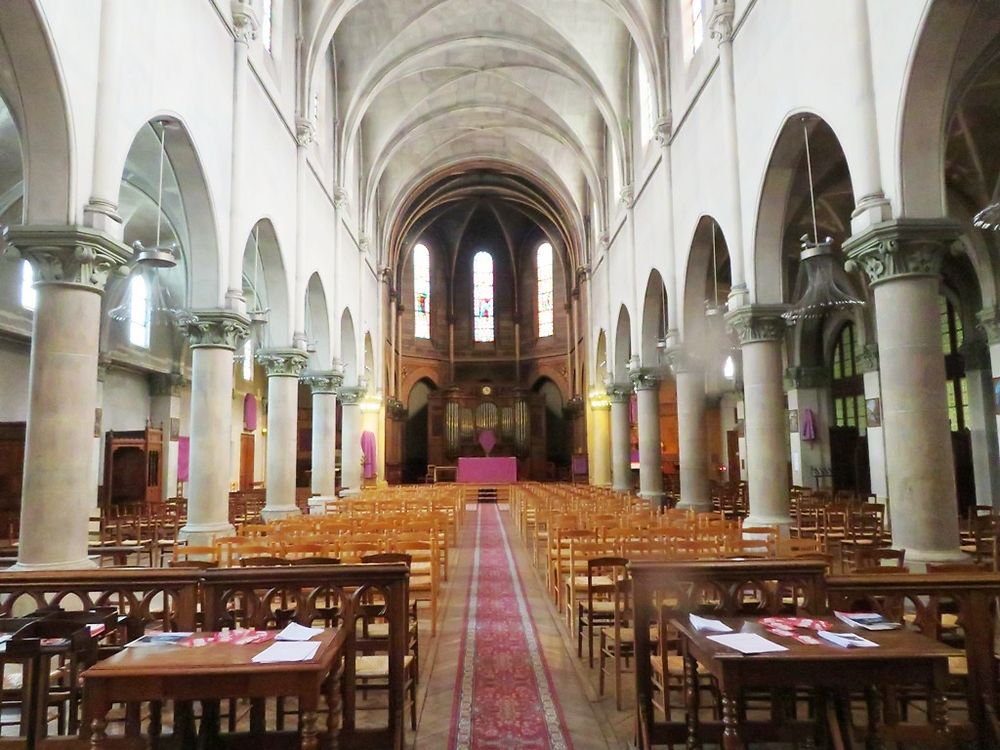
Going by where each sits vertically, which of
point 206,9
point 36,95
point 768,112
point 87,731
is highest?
point 206,9

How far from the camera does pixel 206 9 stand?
37.3 ft

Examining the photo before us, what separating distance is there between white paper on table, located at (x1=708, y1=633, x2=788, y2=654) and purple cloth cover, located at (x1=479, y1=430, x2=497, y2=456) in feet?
114

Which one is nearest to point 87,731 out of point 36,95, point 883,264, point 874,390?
point 36,95

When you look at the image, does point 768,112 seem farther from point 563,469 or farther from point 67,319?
point 563,469

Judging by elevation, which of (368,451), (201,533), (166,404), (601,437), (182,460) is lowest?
(201,533)

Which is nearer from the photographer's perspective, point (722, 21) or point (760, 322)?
point (760, 322)

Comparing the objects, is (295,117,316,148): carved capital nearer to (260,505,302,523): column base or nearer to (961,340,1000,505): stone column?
(260,505,302,523): column base

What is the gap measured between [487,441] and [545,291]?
954 cm

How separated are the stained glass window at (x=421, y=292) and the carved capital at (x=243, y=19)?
27929 mm

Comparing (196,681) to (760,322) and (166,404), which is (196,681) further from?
(166,404)

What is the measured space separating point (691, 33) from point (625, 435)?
13.1 meters

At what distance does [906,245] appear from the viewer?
7.84m

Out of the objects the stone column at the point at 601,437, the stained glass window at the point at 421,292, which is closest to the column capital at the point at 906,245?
the stone column at the point at 601,437

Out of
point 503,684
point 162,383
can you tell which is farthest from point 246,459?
point 503,684
